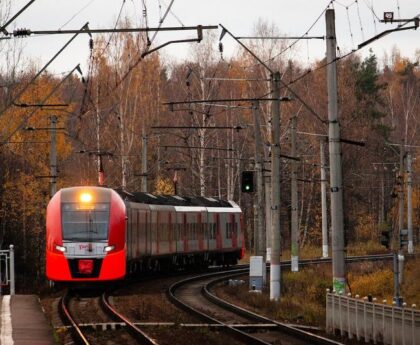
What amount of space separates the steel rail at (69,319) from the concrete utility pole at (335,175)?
5.79m

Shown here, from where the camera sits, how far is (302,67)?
84250 millimetres

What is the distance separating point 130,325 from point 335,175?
578 cm

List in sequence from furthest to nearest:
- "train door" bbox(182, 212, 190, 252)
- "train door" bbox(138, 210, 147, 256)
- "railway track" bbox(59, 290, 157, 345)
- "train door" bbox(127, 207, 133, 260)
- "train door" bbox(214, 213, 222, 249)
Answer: "train door" bbox(214, 213, 222, 249) → "train door" bbox(182, 212, 190, 252) → "train door" bbox(138, 210, 147, 256) → "train door" bbox(127, 207, 133, 260) → "railway track" bbox(59, 290, 157, 345)

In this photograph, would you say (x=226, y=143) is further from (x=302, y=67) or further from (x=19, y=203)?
(x=19, y=203)

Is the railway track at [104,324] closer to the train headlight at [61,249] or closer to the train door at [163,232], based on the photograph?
the train headlight at [61,249]

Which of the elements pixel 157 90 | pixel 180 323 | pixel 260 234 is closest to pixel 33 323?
pixel 180 323

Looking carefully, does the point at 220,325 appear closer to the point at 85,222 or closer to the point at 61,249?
the point at 61,249

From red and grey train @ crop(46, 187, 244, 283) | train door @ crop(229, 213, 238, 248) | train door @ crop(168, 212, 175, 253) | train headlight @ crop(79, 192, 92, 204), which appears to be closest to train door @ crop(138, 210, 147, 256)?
red and grey train @ crop(46, 187, 244, 283)

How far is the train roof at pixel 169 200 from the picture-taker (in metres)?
35.2

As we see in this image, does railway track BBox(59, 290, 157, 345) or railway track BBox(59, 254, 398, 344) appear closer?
railway track BBox(59, 290, 157, 345)

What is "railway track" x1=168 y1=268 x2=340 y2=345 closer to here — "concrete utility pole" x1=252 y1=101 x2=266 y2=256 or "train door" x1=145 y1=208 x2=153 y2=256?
"train door" x1=145 y1=208 x2=153 y2=256

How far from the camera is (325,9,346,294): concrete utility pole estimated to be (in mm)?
24797

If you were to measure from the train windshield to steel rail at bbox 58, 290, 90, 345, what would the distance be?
1697 mm

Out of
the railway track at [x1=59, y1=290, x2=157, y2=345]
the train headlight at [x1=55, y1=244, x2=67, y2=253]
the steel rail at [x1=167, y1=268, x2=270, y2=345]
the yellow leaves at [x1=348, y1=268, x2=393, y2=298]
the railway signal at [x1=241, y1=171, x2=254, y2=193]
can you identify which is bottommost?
the yellow leaves at [x1=348, y1=268, x2=393, y2=298]
